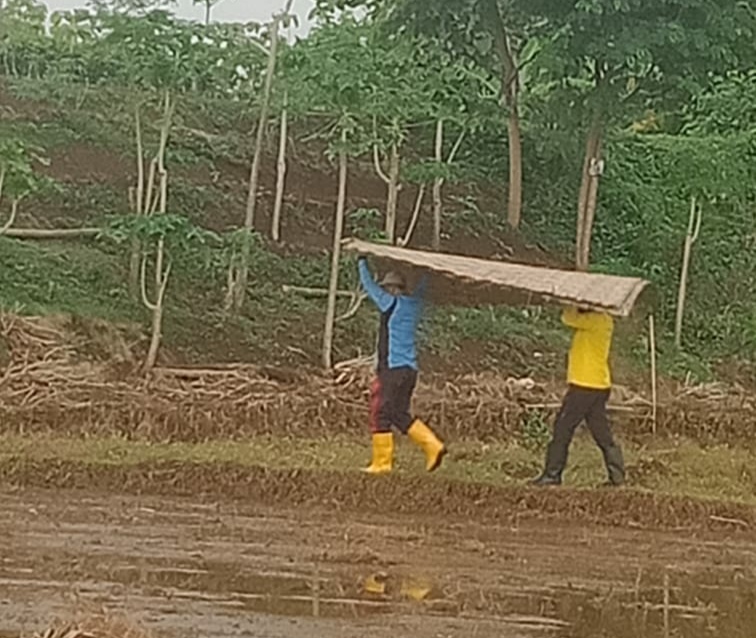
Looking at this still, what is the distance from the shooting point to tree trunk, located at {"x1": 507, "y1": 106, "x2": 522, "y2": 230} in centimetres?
1947

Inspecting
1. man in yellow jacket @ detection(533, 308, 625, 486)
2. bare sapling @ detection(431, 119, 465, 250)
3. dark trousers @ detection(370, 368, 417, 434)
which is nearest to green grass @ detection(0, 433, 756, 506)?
man in yellow jacket @ detection(533, 308, 625, 486)

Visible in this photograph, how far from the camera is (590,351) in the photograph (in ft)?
36.7

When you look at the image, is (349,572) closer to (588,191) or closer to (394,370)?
(394,370)

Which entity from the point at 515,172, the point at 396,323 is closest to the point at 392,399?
the point at 396,323

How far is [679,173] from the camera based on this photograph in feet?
61.6

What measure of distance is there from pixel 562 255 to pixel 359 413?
7.18 metres

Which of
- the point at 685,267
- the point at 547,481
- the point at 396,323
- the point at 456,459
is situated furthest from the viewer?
the point at 685,267

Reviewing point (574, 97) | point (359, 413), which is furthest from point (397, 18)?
point (359, 413)

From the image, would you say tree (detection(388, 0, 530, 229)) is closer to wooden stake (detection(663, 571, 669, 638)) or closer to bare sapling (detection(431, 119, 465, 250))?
bare sapling (detection(431, 119, 465, 250))

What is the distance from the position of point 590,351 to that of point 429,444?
128cm

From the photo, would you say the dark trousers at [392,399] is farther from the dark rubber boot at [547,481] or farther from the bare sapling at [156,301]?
the bare sapling at [156,301]

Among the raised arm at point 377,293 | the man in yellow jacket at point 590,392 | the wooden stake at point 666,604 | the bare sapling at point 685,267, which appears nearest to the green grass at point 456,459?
the man in yellow jacket at point 590,392

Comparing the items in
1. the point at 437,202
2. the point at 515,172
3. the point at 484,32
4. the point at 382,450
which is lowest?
the point at 382,450

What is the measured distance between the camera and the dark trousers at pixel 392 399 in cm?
1114
